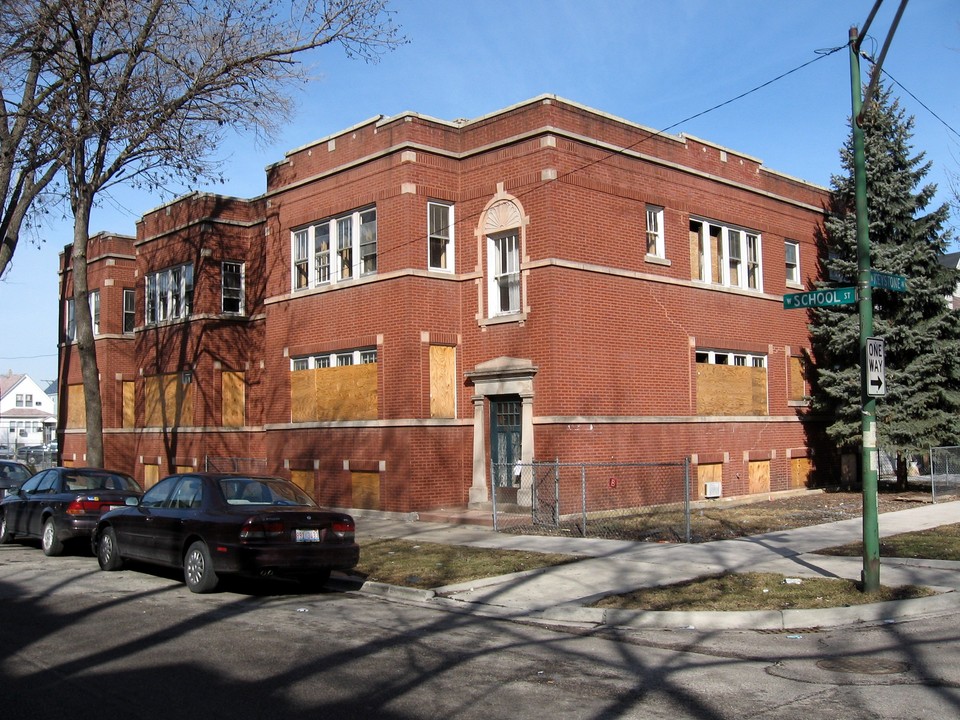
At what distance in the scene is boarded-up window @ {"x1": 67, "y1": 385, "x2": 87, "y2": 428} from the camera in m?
33.7

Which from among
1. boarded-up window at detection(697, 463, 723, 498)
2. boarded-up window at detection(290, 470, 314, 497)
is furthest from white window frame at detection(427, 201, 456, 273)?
boarded-up window at detection(697, 463, 723, 498)

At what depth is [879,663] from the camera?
817cm

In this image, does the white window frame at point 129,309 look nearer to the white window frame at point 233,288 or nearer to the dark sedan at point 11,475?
the white window frame at point 233,288

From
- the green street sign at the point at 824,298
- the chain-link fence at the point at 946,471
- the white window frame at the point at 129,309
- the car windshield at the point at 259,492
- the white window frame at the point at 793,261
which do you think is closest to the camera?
the green street sign at the point at 824,298

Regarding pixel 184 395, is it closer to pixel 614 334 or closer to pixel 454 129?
pixel 454 129

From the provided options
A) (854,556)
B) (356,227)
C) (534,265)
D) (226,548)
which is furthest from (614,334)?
(226,548)

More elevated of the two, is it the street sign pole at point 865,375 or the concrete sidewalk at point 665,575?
the street sign pole at point 865,375

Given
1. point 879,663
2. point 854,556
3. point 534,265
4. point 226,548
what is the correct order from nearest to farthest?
1. point 879,663
2. point 226,548
3. point 854,556
4. point 534,265

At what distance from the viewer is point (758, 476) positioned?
979 inches

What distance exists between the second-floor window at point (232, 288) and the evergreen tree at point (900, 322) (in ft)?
54.9

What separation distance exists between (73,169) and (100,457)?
7.16 metres

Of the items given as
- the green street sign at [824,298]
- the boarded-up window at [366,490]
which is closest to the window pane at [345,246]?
the boarded-up window at [366,490]

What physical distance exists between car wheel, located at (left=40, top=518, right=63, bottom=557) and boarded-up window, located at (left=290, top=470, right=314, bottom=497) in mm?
7673

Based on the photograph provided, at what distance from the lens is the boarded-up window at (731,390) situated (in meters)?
23.4
